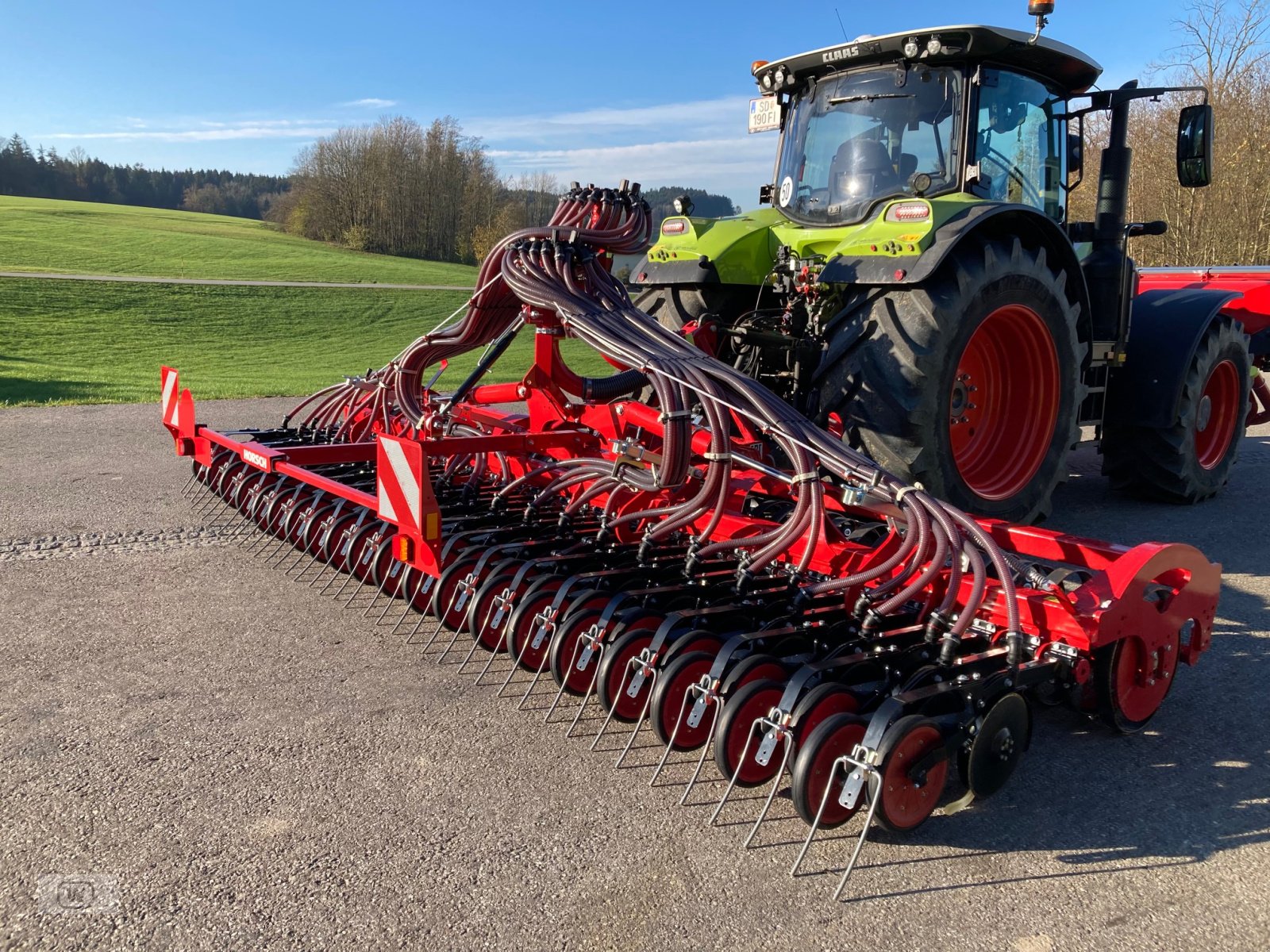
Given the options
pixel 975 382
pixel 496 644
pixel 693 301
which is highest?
pixel 693 301

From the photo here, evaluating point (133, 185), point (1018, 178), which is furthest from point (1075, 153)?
point (133, 185)

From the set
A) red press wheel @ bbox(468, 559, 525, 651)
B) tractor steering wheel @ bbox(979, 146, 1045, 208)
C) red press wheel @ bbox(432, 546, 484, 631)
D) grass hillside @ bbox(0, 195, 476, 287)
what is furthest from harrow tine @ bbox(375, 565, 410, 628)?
grass hillside @ bbox(0, 195, 476, 287)

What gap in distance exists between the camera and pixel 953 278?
12.6ft

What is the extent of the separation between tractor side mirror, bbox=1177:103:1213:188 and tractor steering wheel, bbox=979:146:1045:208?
0.72 meters

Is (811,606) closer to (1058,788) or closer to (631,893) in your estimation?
(1058,788)

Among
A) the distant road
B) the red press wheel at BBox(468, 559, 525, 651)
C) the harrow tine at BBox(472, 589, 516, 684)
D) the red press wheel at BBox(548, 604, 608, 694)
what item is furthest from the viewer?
the distant road

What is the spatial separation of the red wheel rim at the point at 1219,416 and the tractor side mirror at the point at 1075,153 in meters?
1.82

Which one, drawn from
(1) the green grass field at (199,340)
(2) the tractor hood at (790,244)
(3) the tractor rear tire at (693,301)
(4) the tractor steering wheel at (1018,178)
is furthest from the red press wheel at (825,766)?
(1) the green grass field at (199,340)

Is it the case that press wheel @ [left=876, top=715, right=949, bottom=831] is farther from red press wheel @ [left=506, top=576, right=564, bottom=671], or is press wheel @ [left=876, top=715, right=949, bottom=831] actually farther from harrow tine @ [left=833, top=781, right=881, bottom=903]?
red press wheel @ [left=506, top=576, right=564, bottom=671]

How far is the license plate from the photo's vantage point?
203 inches

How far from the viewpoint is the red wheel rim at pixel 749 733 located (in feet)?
7.83

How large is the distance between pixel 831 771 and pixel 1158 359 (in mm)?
4279

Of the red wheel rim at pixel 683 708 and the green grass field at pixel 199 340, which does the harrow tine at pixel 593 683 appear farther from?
the green grass field at pixel 199 340

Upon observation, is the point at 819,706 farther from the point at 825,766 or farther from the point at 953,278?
the point at 953,278
